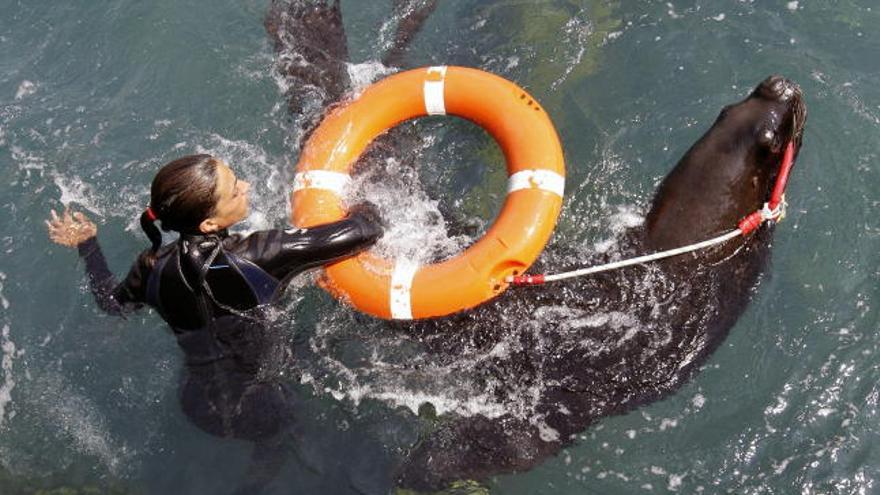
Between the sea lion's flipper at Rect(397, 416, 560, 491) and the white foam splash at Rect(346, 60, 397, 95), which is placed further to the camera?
the white foam splash at Rect(346, 60, 397, 95)

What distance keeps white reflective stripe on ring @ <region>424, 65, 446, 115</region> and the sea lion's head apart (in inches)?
65.4

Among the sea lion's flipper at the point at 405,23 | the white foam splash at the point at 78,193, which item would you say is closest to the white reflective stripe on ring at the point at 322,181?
the white foam splash at the point at 78,193

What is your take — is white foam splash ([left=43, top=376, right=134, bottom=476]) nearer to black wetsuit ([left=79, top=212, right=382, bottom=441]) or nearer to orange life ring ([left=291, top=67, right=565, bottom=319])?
black wetsuit ([left=79, top=212, right=382, bottom=441])

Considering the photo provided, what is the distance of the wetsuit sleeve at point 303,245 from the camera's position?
4.48 metres

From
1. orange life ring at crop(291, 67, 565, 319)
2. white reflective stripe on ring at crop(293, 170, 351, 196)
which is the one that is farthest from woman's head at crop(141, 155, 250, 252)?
white reflective stripe on ring at crop(293, 170, 351, 196)

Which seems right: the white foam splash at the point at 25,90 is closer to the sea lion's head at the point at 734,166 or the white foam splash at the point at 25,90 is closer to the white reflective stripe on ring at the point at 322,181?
the white reflective stripe on ring at the point at 322,181

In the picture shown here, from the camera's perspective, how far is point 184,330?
487 cm

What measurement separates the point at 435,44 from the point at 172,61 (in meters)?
2.33

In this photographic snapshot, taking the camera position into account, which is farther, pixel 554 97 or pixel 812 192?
pixel 554 97

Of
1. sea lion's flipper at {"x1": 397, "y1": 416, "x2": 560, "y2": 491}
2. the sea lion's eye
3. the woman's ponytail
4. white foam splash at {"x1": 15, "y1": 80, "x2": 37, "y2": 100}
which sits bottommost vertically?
sea lion's flipper at {"x1": 397, "y1": 416, "x2": 560, "y2": 491}

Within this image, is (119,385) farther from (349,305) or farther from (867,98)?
(867,98)

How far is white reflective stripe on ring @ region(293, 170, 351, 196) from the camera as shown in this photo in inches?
223

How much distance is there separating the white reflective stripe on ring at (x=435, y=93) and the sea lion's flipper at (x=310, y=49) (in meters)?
1.21

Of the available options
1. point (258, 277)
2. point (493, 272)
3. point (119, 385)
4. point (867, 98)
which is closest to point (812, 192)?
point (867, 98)
